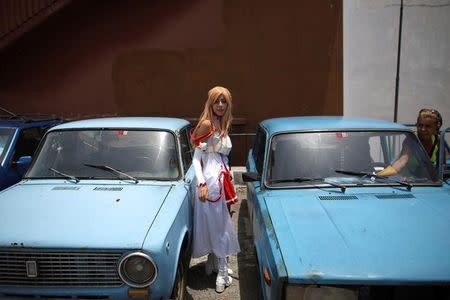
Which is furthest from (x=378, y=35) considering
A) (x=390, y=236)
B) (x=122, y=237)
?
(x=122, y=237)

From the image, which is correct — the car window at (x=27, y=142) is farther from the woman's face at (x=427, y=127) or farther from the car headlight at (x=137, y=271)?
the woman's face at (x=427, y=127)

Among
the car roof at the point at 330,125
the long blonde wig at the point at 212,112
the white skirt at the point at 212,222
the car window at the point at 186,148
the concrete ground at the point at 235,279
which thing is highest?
the long blonde wig at the point at 212,112

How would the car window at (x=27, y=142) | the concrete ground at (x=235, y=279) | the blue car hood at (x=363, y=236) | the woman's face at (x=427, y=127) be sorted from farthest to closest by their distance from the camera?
the car window at (x=27, y=142) < the woman's face at (x=427, y=127) < the concrete ground at (x=235, y=279) < the blue car hood at (x=363, y=236)

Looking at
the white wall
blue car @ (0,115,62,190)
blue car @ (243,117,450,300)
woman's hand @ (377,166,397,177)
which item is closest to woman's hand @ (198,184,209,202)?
blue car @ (243,117,450,300)

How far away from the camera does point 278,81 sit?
8797 mm

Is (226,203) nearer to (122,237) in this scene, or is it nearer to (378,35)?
(122,237)

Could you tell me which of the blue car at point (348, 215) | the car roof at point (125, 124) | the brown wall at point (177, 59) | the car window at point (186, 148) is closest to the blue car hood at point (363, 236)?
the blue car at point (348, 215)

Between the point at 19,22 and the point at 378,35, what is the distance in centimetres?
770

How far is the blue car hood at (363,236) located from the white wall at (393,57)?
6.03 meters

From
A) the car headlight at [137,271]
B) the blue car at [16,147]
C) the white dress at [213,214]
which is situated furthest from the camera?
the blue car at [16,147]

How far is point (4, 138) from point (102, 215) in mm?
3133

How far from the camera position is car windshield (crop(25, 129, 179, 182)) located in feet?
11.7

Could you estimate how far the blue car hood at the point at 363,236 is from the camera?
213 centimetres

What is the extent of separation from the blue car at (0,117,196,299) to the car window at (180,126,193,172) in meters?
0.02
